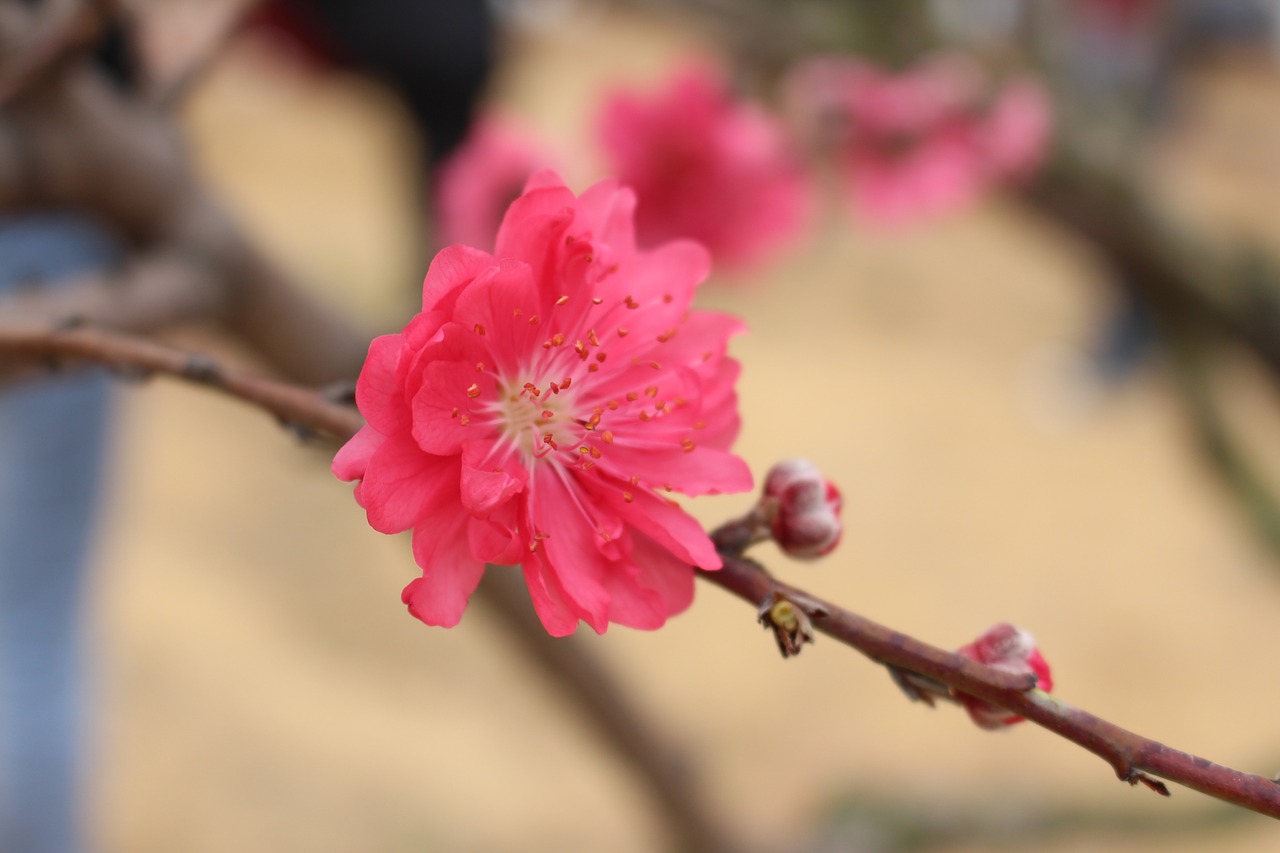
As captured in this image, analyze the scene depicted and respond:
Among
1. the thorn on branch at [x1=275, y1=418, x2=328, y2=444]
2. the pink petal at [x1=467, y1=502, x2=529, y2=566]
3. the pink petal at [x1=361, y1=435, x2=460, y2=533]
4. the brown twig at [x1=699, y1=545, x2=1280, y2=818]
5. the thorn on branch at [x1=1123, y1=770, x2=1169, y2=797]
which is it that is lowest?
the thorn on branch at [x1=1123, y1=770, x2=1169, y2=797]

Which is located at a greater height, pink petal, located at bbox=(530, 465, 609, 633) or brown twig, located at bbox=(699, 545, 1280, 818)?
pink petal, located at bbox=(530, 465, 609, 633)

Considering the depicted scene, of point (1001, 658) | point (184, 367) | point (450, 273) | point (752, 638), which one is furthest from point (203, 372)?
point (752, 638)

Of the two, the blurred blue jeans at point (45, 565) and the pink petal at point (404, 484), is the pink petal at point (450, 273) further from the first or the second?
the blurred blue jeans at point (45, 565)

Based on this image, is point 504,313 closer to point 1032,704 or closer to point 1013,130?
point 1032,704

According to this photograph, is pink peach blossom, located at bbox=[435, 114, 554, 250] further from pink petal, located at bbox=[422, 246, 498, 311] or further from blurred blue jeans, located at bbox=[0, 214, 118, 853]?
pink petal, located at bbox=[422, 246, 498, 311]

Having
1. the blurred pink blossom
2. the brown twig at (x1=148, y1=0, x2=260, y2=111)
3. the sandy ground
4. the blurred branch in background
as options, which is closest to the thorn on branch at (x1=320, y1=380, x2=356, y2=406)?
the brown twig at (x1=148, y1=0, x2=260, y2=111)

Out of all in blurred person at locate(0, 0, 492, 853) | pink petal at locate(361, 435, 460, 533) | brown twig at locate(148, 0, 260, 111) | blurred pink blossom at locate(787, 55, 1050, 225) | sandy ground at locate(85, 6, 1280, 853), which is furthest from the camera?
sandy ground at locate(85, 6, 1280, 853)
